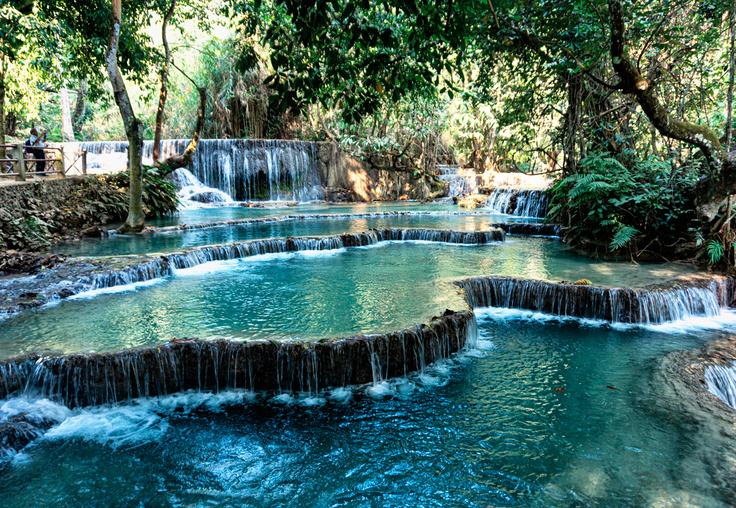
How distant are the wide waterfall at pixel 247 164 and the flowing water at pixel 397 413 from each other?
15.2 metres

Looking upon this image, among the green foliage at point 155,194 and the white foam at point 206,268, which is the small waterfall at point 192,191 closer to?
the green foliage at point 155,194

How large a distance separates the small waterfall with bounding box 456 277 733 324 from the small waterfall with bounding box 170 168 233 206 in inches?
651

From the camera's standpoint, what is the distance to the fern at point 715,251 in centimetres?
829

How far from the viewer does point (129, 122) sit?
11.7 meters

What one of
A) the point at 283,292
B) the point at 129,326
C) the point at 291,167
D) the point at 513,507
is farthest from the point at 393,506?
the point at 291,167

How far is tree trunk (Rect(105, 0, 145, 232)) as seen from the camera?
11008 mm

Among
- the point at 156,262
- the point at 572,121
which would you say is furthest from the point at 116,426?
the point at 572,121

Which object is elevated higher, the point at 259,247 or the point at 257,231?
the point at 257,231

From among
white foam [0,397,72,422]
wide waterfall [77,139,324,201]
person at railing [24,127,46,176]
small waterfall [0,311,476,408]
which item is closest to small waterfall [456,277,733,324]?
small waterfall [0,311,476,408]

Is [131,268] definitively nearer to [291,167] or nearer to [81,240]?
[81,240]

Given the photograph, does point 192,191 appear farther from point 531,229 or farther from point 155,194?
point 531,229

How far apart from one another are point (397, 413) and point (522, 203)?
1478cm

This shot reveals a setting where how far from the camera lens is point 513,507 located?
3.62 m

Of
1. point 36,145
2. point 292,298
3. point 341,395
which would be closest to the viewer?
point 341,395
